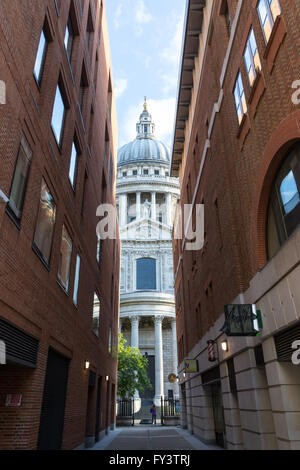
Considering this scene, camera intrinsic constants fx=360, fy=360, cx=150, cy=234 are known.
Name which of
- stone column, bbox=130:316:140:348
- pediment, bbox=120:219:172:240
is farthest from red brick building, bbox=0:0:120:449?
pediment, bbox=120:219:172:240

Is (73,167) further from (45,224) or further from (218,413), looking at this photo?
(218,413)

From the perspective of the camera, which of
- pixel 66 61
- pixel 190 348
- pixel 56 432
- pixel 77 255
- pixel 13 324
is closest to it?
pixel 13 324

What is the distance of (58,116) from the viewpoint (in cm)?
1282

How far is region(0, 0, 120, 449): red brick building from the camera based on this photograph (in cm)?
811

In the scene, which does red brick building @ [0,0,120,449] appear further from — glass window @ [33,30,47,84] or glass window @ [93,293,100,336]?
glass window @ [93,293,100,336]

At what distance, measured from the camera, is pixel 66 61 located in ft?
44.7

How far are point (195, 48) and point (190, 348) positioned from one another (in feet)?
60.5

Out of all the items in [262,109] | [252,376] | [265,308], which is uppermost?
[262,109]

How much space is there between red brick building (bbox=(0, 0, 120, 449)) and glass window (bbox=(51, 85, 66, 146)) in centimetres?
4

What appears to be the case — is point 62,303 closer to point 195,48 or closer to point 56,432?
point 56,432

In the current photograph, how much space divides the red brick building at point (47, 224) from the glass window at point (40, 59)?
0.12 ft

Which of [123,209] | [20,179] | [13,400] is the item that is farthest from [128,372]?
[123,209]

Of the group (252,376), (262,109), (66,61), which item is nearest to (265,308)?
(252,376)

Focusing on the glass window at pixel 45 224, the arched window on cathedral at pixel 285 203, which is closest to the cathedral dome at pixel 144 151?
the glass window at pixel 45 224
